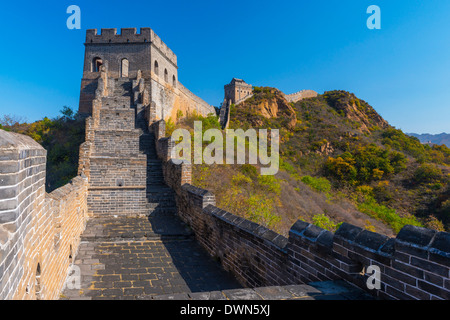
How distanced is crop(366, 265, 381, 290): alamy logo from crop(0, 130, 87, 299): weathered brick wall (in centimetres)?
269

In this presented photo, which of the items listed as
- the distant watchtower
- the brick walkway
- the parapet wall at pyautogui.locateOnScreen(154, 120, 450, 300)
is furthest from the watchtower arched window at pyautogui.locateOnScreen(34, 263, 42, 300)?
the distant watchtower

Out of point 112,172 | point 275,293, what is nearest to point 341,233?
point 275,293

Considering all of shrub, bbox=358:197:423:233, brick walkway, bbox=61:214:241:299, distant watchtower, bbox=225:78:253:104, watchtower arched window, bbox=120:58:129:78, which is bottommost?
shrub, bbox=358:197:423:233

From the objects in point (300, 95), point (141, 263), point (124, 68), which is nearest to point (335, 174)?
point (124, 68)

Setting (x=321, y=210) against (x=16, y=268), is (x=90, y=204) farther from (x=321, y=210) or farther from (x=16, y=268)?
(x=321, y=210)

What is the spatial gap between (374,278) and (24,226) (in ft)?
9.61

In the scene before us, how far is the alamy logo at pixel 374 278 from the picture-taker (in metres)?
2.13

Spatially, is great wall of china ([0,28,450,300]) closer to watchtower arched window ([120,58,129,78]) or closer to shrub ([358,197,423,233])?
watchtower arched window ([120,58,129,78])

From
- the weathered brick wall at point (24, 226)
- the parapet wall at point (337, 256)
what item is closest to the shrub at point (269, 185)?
the parapet wall at point (337, 256)

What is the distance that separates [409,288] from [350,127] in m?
38.5

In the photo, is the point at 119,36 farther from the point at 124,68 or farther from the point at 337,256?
the point at 337,256

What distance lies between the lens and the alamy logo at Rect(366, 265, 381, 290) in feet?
6.99

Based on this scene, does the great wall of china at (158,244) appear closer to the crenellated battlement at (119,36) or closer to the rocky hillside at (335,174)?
the rocky hillside at (335,174)

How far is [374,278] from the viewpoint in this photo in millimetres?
2156
